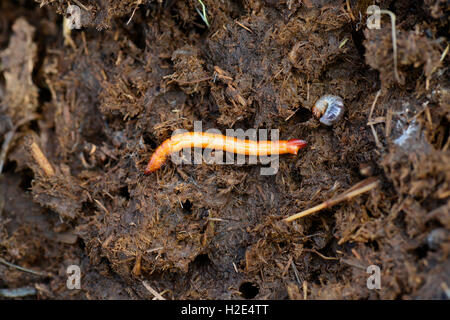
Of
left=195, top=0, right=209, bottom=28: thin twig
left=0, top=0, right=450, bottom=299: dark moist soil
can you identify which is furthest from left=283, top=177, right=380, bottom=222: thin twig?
left=195, top=0, right=209, bottom=28: thin twig

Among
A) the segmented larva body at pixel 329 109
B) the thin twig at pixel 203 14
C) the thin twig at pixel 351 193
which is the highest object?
the thin twig at pixel 203 14

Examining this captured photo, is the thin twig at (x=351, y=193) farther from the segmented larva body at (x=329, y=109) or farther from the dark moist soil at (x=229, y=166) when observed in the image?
the segmented larva body at (x=329, y=109)

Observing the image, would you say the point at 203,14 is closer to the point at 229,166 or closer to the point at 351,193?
the point at 229,166

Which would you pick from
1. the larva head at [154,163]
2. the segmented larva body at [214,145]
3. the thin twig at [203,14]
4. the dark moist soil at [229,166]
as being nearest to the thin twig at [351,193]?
the dark moist soil at [229,166]

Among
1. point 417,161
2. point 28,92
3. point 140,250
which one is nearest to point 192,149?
point 140,250

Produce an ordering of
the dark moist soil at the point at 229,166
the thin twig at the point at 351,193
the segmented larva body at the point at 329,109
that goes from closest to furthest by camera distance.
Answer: the dark moist soil at the point at 229,166 < the thin twig at the point at 351,193 < the segmented larva body at the point at 329,109

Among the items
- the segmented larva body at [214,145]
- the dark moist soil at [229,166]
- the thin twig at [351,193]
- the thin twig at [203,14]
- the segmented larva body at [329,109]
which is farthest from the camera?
the thin twig at [203,14]

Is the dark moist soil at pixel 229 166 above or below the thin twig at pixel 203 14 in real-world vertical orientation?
below
